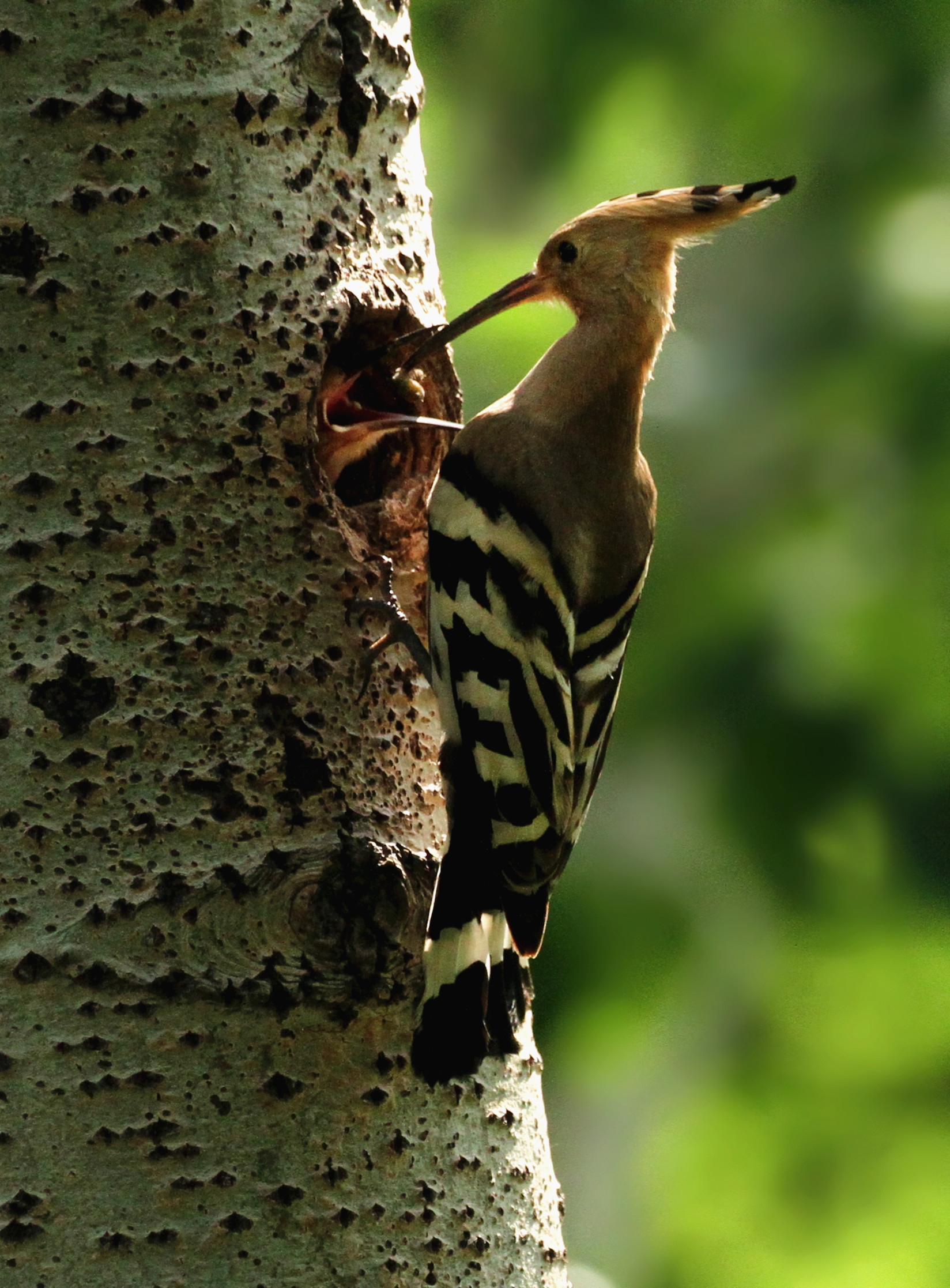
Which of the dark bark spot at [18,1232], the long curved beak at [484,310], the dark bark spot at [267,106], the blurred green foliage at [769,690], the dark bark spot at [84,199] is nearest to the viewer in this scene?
the dark bark spot at [18,1232]

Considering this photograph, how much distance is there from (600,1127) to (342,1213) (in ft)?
5.25

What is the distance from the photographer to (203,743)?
136cm

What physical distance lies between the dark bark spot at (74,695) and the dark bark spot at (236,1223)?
39 centimetres

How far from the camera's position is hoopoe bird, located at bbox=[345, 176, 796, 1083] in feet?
5.07

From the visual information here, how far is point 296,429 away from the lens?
150cm

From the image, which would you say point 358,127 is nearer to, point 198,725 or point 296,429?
point 296,429

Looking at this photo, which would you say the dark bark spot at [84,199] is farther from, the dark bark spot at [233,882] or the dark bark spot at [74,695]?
the dark bark spot at [233,882]

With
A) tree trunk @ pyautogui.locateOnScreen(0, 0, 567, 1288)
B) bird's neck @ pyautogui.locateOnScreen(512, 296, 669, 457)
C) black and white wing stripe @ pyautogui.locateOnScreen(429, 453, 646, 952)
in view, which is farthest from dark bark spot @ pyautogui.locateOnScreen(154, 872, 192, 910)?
bird's neck @ pyautogui.locateOnScreen(512, 296, 669, 457)

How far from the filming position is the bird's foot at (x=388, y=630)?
1.50 meters

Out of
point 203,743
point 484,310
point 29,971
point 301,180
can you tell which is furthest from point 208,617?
point 484,310

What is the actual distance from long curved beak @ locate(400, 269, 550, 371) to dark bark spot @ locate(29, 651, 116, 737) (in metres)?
0.63

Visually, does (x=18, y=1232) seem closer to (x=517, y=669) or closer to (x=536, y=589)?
(x=517, y=669)

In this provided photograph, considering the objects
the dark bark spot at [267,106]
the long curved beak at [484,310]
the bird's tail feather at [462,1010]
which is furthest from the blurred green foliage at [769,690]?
the dark bark spot at [267,106]

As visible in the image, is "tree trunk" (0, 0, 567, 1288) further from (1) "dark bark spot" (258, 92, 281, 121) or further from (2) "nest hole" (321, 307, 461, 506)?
(2) "nest hole" (321, 307, 461, 506)
